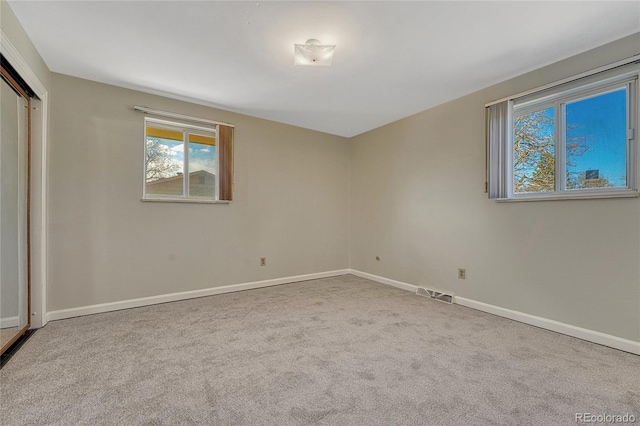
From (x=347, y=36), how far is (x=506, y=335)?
Answer: 2.84m

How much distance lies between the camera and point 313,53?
2.29 metres

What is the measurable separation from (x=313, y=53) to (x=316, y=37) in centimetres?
12

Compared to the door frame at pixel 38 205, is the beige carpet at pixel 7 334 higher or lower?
lower

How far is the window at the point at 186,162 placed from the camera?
336 cm

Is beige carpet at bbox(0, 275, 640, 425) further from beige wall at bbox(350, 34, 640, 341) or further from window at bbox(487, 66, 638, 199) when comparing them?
window at bbox(487, 66, 638, 199)

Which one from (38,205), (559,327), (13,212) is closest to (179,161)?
(38,205)

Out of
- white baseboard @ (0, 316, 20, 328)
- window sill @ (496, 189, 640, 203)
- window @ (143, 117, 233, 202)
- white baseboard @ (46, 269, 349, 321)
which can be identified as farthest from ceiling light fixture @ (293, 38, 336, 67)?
white baseboard @ (0, 316, 20, 328)

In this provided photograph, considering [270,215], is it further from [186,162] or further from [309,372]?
[309,372]

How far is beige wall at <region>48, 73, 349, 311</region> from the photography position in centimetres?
284

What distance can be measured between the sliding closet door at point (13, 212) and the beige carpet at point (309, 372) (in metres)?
0.26

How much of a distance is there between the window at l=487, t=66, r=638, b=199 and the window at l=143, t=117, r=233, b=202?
3205mm

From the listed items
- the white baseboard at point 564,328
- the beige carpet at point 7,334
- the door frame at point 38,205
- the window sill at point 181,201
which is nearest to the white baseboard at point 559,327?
the white baseboard at point 564,328

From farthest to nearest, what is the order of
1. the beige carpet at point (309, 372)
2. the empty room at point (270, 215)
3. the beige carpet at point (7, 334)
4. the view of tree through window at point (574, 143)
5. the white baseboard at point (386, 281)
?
the white baseboard at point (386, 281) → the view of tree through window at point (574, 143) → the beige carpet at point (7, 334) → the empty room at point (270, 215) → the beige carpet at point (309, 372)

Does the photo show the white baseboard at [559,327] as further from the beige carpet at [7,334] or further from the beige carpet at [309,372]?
the beige carpet at [7,334]
